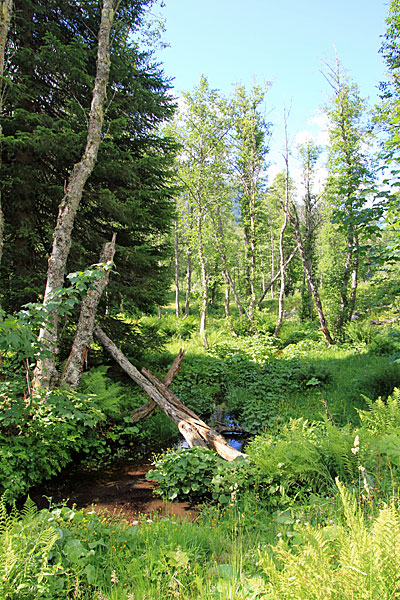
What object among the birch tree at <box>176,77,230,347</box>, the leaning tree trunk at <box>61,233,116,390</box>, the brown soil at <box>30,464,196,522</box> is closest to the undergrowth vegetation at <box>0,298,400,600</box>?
the brown soil at <box>30,464,196,522</box>

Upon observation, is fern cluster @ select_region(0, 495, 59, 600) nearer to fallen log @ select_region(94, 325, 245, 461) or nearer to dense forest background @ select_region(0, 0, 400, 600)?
dense forest background @ select_region(0, 0, 400, 600)

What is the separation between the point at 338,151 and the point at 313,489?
47.2ft

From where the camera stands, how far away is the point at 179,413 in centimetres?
654

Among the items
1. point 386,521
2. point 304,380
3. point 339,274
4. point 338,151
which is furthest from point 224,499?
point 338,151

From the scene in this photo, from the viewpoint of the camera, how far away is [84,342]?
257 inches

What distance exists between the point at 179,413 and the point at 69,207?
457 centimetres

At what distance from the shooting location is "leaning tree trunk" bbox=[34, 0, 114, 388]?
564 cm

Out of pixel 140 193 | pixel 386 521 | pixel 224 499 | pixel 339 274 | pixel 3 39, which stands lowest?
pixel 224 499

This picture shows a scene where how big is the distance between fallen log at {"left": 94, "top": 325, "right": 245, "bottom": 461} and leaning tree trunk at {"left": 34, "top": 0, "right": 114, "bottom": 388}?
1531 millimetres

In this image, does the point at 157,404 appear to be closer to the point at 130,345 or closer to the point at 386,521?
the point at 130,345

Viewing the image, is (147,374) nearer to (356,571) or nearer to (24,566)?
(24,566)

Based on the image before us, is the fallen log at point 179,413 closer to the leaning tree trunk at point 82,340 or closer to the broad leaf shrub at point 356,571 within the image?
the leaning tree trunk at point 82,340

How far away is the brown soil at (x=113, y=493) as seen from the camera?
→ 14.0 feet

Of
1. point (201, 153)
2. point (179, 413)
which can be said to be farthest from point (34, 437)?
point (201, 153)
